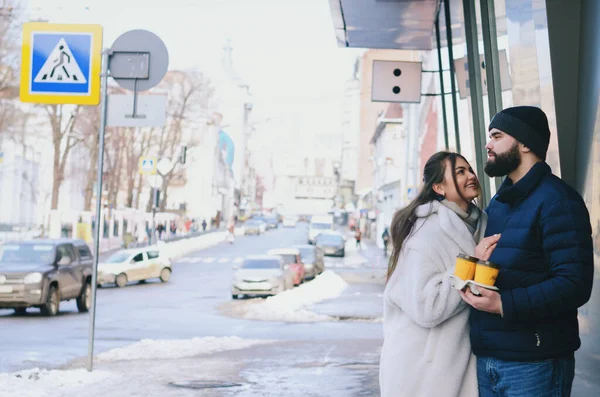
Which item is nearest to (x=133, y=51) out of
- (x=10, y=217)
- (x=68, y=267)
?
(x=68, y=267)

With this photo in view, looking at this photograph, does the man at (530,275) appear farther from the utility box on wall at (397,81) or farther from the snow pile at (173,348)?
the utility box on wall at (397,81)

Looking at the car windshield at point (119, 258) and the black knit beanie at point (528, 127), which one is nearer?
the black knit beanie at point (528, 127)

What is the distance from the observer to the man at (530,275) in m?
3.72

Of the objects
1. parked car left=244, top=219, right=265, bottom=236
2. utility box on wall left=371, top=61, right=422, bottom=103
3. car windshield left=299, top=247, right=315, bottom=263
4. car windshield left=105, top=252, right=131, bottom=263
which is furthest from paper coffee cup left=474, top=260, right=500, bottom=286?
parked car left=244, top=219, right=265, bottom=236

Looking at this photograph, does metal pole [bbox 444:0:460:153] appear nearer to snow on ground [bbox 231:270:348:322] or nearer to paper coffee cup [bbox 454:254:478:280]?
paper coffee cup [bbox 454:254:478:280]

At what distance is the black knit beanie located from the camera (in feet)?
13.3

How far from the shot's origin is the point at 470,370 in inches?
168

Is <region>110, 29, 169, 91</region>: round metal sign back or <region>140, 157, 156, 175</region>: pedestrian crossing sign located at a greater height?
<region>140, 157, 156, 175</region>: pedestrian crossing sign

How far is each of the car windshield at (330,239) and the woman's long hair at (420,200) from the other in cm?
5593

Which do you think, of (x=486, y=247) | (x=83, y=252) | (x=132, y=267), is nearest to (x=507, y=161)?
(x=486, y=247)

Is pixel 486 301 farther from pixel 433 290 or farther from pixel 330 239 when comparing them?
pixel 330 239

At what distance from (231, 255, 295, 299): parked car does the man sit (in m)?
25.3

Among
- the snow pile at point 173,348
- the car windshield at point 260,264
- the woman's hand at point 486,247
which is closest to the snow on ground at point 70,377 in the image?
the snow pile at point 173,348

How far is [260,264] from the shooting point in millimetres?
30750
